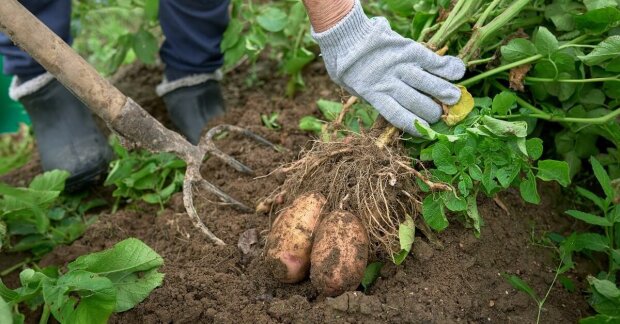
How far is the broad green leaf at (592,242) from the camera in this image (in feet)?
5.19

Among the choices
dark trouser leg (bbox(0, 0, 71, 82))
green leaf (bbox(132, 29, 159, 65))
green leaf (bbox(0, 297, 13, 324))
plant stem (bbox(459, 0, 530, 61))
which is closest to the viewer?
green leaf (bbox(0, 297, 13, 324))

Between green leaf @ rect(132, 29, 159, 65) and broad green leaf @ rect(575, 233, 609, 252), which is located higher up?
green leaf @ rect(132, 29, 159, 65)

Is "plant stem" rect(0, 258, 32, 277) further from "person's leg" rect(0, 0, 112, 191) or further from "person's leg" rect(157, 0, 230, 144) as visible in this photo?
"person's leg" rect(157, 0, 230, 144)

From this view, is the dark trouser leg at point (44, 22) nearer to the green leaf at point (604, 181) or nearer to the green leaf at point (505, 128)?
the green leaf at point (505, 128)

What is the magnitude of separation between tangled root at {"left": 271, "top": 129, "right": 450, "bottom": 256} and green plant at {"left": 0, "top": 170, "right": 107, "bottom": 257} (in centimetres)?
80

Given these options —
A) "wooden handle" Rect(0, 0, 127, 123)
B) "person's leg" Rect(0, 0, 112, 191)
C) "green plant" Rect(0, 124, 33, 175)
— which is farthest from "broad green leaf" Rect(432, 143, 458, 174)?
"green plant" Rect(0, 124, 33, 175)

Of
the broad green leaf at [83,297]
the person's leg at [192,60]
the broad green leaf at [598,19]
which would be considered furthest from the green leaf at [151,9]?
the broad green leaf at [598,19]

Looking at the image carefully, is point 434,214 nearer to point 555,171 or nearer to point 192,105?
point 555,171

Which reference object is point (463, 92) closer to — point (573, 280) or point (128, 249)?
point (573, 280)

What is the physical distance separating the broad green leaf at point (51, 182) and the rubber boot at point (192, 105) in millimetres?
531

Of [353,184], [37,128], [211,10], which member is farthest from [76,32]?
[353,184]

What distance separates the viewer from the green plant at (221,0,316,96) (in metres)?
2.29

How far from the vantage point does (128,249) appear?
1.47m

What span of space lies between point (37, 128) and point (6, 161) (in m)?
0.37
